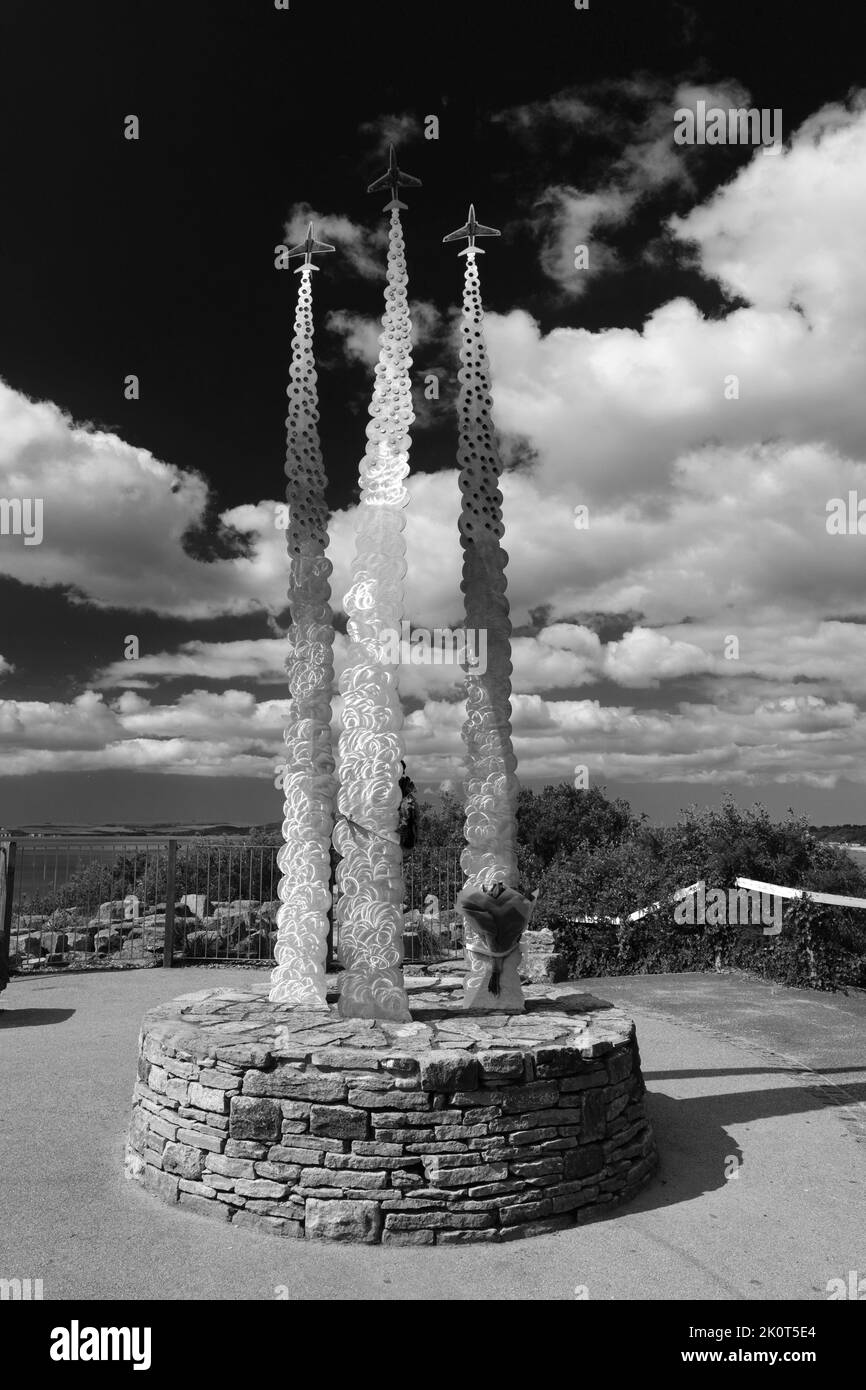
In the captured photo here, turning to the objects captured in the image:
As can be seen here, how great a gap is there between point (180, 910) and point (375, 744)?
10.2 m

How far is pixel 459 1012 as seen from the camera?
6.70 m

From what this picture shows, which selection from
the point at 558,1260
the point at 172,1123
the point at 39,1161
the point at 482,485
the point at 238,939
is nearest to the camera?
the point at 558,1260

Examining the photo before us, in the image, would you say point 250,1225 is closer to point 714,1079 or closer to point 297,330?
point 714,1079

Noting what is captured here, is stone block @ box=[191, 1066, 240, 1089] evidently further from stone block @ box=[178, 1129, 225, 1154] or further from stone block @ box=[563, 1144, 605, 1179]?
stone block @ box=[563, 1144, 605, 1179]

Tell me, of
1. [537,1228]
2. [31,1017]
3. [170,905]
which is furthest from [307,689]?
[170,905]

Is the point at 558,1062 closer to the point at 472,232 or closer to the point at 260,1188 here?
the point at 260,1188

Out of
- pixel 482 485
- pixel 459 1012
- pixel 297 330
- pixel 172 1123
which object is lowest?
pixel 172 1123

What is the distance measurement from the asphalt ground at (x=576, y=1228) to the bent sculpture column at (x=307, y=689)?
2077 millimetres

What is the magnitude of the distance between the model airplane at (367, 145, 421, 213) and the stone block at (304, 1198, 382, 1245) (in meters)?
7.21

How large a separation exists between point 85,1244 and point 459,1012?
2.82 metres

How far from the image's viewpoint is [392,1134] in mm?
5086

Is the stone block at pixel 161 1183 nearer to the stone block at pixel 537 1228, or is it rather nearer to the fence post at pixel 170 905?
the stone block at pixel 537 1228
